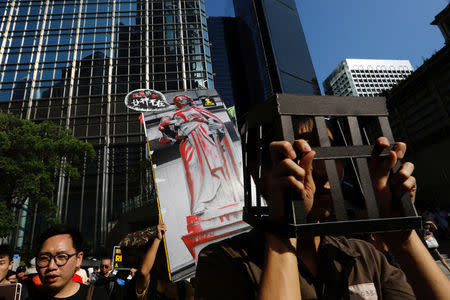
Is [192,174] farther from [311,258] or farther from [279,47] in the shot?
[279,47]

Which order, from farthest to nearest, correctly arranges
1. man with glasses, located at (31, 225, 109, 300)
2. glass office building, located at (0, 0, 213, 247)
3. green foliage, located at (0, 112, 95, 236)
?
glass office building, located at (0, 0, 213, 247) < green foliage, located at (0, 112, 95, 236) < man with glasses, located at (31, 225, 109, 300)

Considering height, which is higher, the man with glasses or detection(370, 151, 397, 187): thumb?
detection(370, 151, 397, 187): thumb

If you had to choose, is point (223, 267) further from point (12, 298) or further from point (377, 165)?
point (12, 298)

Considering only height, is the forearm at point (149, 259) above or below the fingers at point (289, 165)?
below

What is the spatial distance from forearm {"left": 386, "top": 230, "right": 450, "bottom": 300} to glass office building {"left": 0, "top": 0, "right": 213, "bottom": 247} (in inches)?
835

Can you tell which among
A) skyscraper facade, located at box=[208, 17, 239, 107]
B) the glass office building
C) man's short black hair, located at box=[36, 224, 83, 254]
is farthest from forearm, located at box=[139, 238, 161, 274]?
skyscraper facade, located at box=[208, 17, 239, 107]

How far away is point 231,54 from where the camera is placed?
75.9m

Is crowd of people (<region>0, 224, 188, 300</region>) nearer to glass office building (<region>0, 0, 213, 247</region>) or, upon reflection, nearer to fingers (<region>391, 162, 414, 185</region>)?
fingers (<region>391, 162, 414, 185</region>)

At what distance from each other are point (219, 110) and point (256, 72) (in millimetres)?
65382

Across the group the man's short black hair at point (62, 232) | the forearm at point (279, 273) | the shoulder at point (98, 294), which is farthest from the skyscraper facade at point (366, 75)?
the forearm at point (279, 273)

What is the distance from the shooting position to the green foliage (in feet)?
40.0

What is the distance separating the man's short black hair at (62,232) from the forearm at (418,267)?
2765mm

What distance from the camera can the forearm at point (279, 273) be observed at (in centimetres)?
78

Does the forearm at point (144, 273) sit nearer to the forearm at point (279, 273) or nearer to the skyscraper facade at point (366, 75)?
the forearm at point (279, 273)
